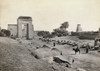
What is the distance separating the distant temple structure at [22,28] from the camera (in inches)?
66.8

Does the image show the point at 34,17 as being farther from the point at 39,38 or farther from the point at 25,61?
the point at 25,61

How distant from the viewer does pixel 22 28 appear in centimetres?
172

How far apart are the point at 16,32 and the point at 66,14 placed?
0.60m

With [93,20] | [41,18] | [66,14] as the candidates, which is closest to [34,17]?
[41,18]

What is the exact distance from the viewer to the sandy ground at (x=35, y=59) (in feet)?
5.13

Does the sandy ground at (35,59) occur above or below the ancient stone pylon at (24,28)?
below

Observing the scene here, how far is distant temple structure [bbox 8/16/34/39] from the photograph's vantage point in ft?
5.57

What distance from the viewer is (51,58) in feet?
5.32

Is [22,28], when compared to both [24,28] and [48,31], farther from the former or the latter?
[48,31]

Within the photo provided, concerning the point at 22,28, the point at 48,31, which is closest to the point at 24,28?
the point at 22,28

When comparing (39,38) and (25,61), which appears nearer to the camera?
(25,61)

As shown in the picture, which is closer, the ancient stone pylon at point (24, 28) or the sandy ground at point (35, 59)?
the sandy ground at point (35, 59)

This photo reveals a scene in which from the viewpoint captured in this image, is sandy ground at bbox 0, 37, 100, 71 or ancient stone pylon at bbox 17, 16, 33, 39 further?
ancient stone pylon at bbox 17, 16, 33, 39

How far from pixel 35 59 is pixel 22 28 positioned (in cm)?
37
